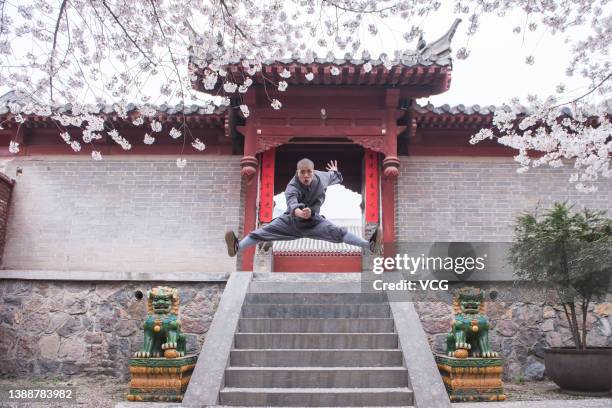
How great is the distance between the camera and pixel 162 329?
568cm

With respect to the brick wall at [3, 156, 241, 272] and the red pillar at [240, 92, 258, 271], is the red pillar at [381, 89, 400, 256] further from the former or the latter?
the brick wall at [3, 156, 241, 272]

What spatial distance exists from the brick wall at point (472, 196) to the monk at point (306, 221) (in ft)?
11.9

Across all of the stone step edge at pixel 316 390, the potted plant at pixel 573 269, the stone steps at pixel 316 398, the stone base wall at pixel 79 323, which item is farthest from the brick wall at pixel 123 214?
the potted plant at pixel 573 269

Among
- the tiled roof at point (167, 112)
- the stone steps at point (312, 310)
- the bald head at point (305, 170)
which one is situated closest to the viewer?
the bald head at point (305, 170)

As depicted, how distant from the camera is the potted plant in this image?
580 centimetres

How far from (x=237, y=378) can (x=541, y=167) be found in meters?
6.92

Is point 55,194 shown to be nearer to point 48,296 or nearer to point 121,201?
point 121,201

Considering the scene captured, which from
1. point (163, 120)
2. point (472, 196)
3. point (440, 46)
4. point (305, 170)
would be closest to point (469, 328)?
point (305, 170)

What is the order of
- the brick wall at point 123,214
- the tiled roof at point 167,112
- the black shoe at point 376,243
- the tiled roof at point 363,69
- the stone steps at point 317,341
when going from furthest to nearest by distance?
the brick wall at point 123,214
the tiled roof at point 167,112
the tiled roof at point 363,69
the stone steps at point 317,341
the black shoe at point 376,243

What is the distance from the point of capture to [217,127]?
359 inches

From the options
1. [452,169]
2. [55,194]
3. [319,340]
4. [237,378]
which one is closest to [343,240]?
[319,340]

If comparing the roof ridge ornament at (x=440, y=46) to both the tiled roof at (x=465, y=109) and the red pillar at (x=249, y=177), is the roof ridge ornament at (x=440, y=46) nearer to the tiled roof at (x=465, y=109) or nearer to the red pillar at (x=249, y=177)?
the tiled roof at (x=465, y=109)

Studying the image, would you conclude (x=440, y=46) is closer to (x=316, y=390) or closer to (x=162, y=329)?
(x=316, y=390)

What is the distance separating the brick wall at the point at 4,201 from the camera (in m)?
8.71
